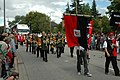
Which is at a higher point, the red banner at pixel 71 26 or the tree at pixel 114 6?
the tree at pixel 114 6

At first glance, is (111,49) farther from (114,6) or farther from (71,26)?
(114,6)

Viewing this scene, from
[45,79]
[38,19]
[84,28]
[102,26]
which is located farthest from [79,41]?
[38,19]

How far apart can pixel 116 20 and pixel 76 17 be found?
15.1 feet

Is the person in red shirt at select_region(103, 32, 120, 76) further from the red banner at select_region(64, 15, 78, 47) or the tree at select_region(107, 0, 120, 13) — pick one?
the tree at select_region(107, 0, 120, 13)

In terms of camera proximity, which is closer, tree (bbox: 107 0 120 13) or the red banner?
the red banner

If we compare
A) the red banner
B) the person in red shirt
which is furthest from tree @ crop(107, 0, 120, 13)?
the red banner

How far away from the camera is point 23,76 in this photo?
44.5 ft

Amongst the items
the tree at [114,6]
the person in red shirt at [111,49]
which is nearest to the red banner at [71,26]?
the person in red shirt at [111,49]

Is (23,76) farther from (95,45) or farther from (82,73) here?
(95,45)

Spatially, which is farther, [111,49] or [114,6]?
[114,6]

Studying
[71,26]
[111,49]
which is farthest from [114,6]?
[71,26]

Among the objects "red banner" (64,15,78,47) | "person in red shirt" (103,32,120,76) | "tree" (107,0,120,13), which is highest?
"tree" (107,0,120,13)

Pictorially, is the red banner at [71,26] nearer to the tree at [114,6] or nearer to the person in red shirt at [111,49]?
the person in red shirt at [111,49]

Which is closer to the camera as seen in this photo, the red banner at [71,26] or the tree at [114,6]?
the red banner at [71,26]
